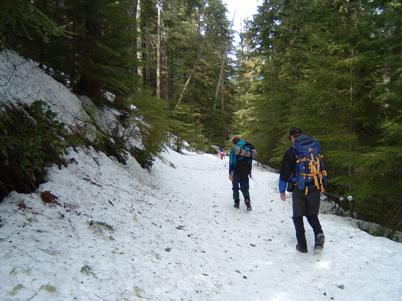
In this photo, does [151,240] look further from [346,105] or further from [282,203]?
[346,105]

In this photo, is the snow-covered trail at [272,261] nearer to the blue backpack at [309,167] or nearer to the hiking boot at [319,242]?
the hiking boot at [319,242]

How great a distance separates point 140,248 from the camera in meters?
4.89

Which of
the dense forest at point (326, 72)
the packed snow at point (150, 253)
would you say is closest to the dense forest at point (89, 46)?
the dense forest at point (326, 72)

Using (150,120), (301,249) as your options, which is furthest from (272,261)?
(150,120)

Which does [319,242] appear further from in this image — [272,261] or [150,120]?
[150,120]

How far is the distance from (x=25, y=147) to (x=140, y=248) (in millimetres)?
2163

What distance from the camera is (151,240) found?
5.36m

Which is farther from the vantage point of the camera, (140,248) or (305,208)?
(305,208)

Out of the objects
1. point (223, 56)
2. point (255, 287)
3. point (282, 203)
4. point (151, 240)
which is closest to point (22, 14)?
point (151, 240)

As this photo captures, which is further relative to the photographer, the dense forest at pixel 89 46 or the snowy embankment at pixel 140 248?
the dense forest at pixel 89 46

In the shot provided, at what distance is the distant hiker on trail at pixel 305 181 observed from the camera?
5.82 metres

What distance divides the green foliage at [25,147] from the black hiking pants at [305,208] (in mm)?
4323

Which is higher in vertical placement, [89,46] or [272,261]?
[89,46]

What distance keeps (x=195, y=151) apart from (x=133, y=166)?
18.4 m
